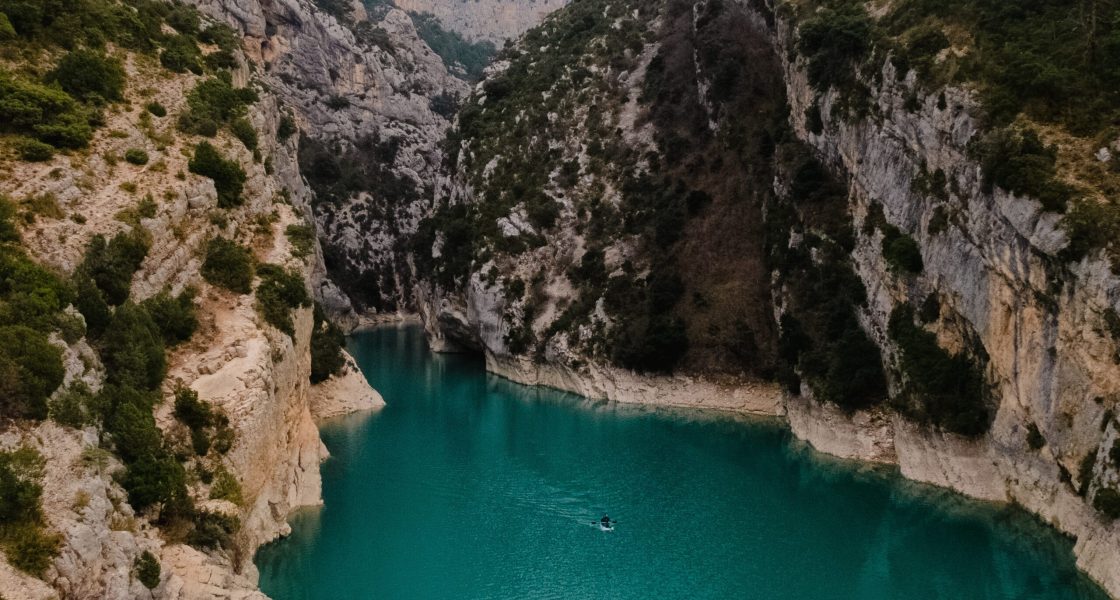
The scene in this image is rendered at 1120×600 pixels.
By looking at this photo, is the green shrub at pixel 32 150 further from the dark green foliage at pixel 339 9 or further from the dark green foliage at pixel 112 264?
the dark green foliage at pixel 339 9

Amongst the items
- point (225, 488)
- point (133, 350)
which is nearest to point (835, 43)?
point (225, 488)

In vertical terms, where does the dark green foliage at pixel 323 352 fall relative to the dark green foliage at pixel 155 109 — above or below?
below

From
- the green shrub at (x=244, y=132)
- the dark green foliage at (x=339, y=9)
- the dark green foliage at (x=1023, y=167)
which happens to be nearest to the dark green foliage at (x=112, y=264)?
the green shrub at (x=244, y=132)

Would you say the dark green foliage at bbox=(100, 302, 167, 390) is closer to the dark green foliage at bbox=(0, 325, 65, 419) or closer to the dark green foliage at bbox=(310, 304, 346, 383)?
the dark green foliage at bbox=(0, 325, 65, 419)

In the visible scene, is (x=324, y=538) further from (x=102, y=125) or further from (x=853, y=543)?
(x=853, y=543)

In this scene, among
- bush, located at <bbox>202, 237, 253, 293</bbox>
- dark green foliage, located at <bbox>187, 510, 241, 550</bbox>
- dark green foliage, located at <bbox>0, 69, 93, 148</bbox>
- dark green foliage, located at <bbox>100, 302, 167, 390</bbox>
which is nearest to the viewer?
dark green foliage, located at <bbox>187, 510, 241, 550</bbox>

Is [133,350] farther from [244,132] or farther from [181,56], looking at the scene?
[181,56]

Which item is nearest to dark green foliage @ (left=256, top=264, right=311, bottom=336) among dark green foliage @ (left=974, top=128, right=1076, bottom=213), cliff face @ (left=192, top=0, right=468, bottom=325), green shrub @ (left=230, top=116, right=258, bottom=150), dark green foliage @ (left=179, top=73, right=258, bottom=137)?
dark green foliage @ (left=179, top=73, right=258, bottom=137)
